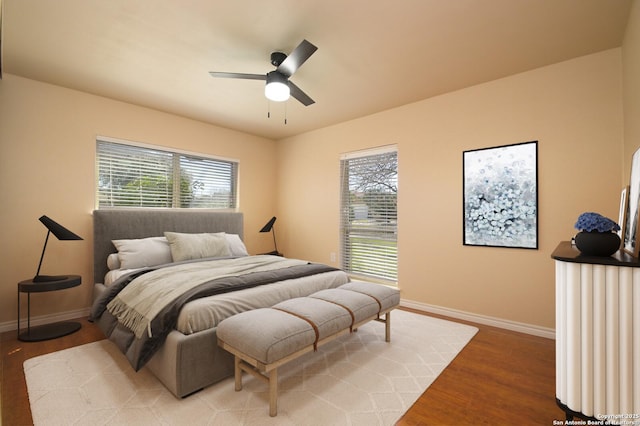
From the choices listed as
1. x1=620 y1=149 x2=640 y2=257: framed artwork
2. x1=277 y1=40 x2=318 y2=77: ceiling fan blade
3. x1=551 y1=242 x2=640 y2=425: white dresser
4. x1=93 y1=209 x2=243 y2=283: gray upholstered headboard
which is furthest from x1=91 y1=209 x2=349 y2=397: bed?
x1=620 y1=149 x2=640 y2=257: framed artwork

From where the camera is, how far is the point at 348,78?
10.5 ft

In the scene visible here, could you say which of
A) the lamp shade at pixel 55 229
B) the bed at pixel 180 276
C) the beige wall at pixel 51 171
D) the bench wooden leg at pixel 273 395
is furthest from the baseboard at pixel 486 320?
the beige wall at pixel 51 171

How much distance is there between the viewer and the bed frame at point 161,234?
196 cm

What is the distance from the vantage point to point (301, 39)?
248cm

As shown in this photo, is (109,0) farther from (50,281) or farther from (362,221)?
(362,221)

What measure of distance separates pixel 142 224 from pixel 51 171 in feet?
3.55

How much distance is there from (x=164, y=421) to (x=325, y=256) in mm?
3408

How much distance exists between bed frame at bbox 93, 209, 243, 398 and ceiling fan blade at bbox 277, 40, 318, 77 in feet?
6.93

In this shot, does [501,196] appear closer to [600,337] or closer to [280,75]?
[600,337]

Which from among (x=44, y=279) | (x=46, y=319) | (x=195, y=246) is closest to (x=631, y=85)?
(x=195, y=246)

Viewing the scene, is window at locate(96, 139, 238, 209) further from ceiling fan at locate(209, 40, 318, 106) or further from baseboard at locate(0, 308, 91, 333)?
ceiling fan at locate(209, 40, 318, 106)

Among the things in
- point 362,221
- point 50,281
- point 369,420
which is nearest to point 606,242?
point 369,420

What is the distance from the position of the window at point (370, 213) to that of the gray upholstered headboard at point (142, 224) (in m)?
1.91

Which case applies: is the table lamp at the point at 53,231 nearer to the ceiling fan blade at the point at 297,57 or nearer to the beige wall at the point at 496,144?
the ceiling fan blade at the point at 297,57
